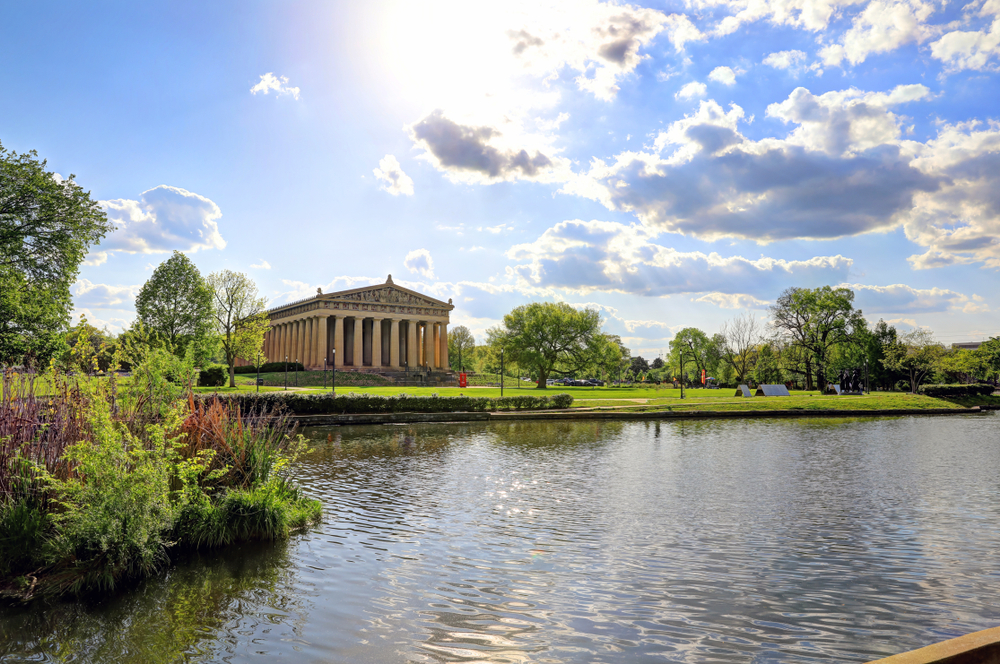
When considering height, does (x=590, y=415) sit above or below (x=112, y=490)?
below

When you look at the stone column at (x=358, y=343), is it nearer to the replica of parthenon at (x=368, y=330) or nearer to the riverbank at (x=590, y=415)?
the replica of parthenon at (x=368, y=330)

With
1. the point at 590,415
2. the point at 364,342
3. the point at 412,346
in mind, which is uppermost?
the point at 364,342

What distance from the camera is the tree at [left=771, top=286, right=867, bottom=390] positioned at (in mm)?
69000

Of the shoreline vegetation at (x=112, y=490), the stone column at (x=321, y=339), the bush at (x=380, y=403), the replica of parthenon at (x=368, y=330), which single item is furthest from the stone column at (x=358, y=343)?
the shoreline vegetation at (x=112, y=490)

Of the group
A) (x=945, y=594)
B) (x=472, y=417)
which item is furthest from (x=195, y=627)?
(x=472, y=417)

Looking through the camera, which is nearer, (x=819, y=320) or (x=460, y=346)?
(x=819, y=320)

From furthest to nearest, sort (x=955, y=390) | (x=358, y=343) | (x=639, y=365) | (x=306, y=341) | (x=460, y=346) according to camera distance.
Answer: (x=639, y=365) → (x=460, y=346) → (x=306, y=341) → (x=358, y=343) → (x=955, y=390)

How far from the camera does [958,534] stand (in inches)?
372

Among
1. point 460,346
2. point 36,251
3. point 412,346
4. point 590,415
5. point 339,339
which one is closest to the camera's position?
point 36,251

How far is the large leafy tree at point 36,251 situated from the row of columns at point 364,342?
5324 centimetres

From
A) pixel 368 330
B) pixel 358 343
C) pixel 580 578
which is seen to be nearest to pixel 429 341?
pixel 368 330

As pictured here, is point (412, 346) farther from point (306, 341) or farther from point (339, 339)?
point (306, 341)

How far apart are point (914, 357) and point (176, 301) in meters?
76.1

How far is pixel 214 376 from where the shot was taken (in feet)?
176
